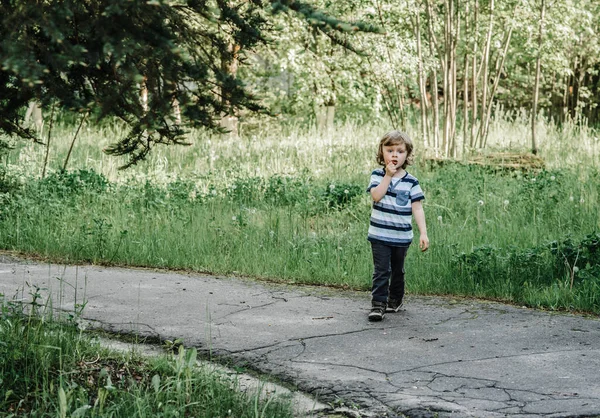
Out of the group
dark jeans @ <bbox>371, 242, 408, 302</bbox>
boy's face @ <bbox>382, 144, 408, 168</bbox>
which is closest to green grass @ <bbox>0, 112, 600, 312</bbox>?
dark jeans @ <bbox>371, 242, 408, 302</bbox>

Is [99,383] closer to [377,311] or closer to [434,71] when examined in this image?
[377,311]

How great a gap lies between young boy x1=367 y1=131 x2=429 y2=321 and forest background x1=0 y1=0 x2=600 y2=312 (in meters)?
1.01

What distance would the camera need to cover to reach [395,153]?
6.09 metres

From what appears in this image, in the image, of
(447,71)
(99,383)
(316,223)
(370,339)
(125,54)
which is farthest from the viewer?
(447,71)

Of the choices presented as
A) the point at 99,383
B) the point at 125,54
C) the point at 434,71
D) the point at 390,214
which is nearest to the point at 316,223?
the point at 390,214

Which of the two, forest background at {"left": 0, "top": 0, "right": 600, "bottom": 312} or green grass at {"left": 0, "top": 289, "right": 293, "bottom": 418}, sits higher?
forest background at {"left": 0, "top": 0, "right": 600, "bottom": 312}

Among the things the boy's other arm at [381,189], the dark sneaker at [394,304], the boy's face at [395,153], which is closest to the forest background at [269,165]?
the dark sneaker at [394,304]

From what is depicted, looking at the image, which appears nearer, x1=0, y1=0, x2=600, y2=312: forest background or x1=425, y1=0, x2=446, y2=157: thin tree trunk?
x1=0, y1=0, x2=600, y2=312: forest background

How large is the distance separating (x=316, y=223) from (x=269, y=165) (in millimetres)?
4170

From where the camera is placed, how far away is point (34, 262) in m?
8.15

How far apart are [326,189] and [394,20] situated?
5.08m

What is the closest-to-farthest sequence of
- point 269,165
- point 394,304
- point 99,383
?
point 99,383 → point 394,304 → point 269,165

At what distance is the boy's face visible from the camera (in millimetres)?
6094

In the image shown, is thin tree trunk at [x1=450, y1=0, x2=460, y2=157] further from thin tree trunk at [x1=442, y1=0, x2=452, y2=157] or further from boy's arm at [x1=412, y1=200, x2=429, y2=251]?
boy's arm at [x1=412, y1=200, x2=429, y2=251]
